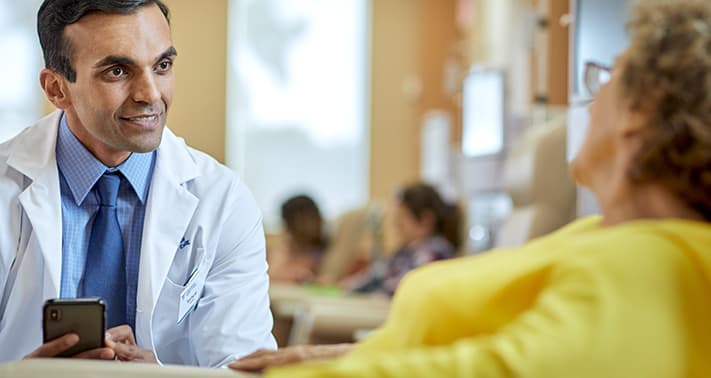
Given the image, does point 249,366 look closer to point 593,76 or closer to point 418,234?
point 593,76

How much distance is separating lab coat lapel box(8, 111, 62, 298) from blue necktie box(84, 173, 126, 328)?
0.25 ft

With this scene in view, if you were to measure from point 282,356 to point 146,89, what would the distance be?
75cm

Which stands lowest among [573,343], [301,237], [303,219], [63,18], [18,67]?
[301,237]

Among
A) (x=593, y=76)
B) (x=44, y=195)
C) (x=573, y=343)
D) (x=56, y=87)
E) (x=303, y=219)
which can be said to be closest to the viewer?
(x=573, y=343)

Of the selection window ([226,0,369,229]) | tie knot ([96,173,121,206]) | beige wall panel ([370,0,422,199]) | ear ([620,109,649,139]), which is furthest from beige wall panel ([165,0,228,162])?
beige wall panel ([370,0,422,199])

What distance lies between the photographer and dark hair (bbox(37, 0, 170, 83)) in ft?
6.63

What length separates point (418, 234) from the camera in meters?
5.62

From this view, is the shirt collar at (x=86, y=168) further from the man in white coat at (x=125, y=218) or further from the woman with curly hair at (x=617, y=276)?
the woman with curly hair at (x=617, y=276)

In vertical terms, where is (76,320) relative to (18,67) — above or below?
below

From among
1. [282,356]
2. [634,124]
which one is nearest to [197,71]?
[282,356]

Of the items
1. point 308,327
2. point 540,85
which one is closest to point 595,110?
point 308,327

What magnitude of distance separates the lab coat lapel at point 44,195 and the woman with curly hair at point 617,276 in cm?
82

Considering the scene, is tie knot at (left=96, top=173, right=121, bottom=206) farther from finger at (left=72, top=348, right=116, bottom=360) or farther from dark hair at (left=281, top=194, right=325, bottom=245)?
dark hair at (left=281, top=194, right=325, bottom=245)

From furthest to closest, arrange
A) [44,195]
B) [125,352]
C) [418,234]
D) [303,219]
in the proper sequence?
[303,219] → [418,234] → [44,195] → [125,352]
